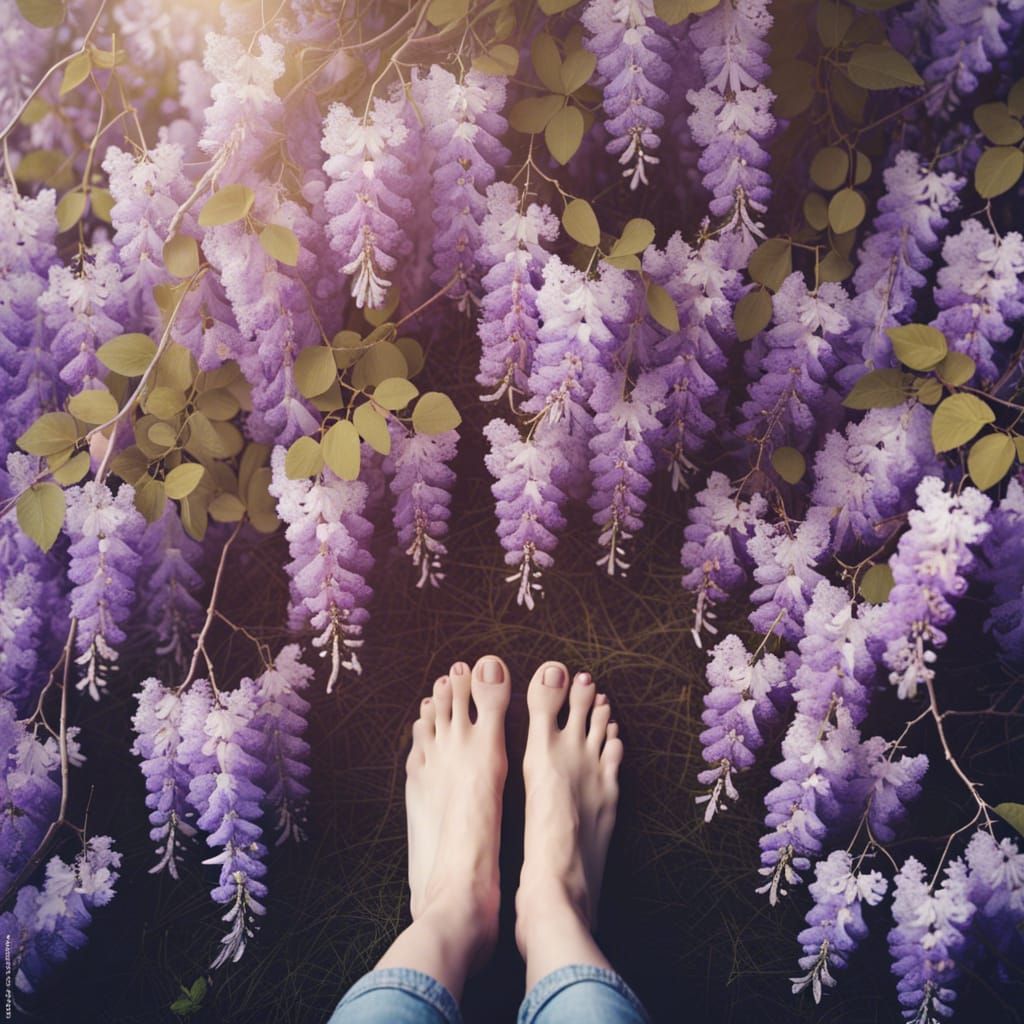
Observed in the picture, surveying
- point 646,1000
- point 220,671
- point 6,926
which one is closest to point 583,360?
point 220,671

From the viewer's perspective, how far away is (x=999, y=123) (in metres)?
0.98

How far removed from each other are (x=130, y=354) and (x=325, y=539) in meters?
Result: 0.33

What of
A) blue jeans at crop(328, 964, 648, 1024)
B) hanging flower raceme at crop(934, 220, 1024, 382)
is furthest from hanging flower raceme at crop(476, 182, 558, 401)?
blue jeans at crop(328, 964, 648, 1024)

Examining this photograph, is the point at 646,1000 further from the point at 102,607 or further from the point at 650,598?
the point at 102,607

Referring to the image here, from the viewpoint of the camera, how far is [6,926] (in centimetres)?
118

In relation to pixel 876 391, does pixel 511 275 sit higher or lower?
higher

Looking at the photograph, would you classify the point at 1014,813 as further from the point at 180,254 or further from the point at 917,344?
the point at 180,254

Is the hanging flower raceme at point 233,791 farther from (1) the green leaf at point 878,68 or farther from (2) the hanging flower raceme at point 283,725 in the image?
(1) the green leaf at point 878,68

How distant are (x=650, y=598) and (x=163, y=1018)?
100cm

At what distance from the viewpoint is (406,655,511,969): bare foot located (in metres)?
1.25

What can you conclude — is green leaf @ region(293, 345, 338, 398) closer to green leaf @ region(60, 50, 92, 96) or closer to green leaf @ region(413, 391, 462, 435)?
green leaf @ region(413, 391, 462, 435)

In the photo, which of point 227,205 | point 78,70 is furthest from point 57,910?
point 78,70

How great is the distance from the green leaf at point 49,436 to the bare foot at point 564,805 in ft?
2.52

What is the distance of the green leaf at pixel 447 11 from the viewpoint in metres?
0.95
